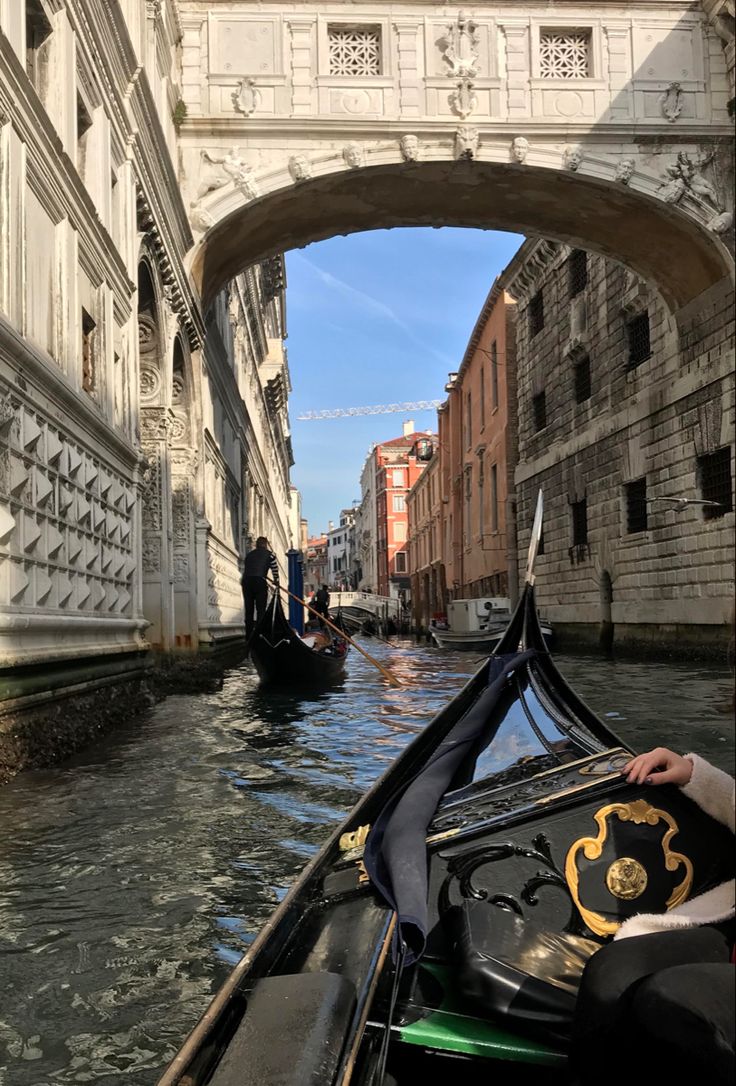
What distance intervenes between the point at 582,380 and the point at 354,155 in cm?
537

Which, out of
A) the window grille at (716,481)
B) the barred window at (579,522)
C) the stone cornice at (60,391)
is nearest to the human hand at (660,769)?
the stone cornice at (60,391)

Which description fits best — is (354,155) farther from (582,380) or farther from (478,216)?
(582,380)

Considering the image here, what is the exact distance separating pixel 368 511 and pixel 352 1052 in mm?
52001

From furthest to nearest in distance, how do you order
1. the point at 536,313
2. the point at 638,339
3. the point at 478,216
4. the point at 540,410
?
1. the point at 536,313
2. the point at 540,410
3. the point at 638,339
4. the point at 478,216

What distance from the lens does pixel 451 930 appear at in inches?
49.6

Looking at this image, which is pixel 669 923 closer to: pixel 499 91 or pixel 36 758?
pixel 36 758

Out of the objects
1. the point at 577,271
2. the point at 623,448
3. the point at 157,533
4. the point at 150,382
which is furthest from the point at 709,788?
the point at 577,271

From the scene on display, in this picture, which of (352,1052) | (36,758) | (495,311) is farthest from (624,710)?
(495,311)

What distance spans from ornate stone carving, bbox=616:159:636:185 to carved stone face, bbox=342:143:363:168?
8.04 feet

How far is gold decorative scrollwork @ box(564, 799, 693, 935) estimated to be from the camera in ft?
3.96

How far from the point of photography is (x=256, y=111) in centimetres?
866

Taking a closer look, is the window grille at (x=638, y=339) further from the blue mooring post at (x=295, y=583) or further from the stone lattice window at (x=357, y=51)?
the blue mooring post at (x=295, y=583)

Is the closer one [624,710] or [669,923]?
[669,923]

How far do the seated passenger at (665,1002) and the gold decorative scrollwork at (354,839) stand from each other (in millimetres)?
645
